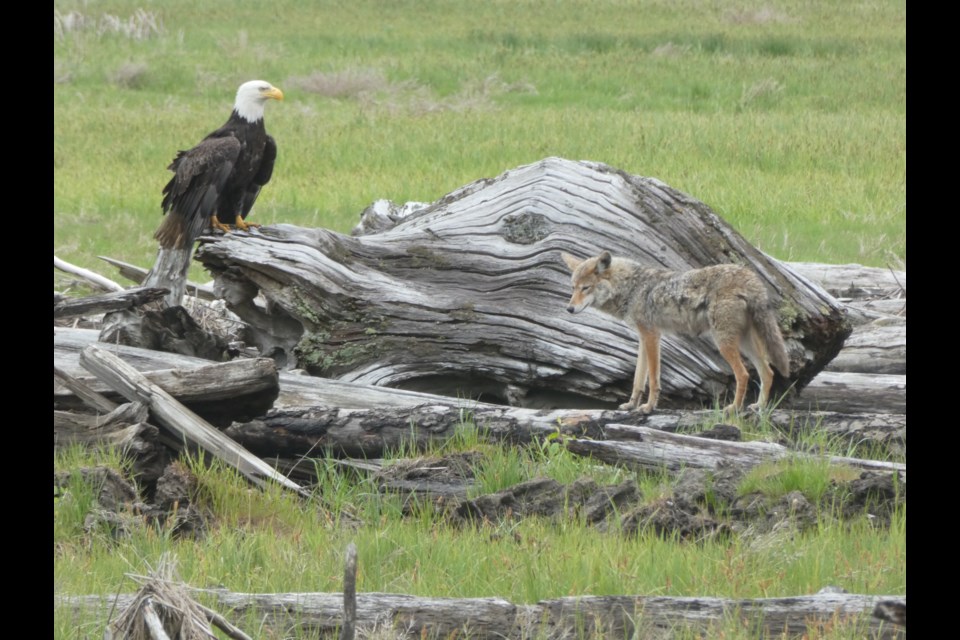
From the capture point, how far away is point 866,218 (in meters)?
14.8

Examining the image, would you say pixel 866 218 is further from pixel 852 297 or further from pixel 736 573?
pixel 736 573

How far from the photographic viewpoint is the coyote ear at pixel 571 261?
7.60 meters

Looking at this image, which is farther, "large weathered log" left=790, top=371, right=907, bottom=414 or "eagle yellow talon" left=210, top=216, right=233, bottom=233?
"eagle yellow talon" left=210, top=216, right=233, bottom=233

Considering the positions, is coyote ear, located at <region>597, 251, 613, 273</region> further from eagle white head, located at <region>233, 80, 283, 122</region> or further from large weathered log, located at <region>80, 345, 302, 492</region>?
eagle white head, located at <region>233, 80, 283, 122</region>

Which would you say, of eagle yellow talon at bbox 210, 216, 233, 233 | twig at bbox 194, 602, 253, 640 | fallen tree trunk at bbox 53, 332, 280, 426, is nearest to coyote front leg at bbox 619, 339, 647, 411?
fallen tree trunk at bbox 53, 332, 280, 426

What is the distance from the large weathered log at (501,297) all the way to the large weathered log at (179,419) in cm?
142

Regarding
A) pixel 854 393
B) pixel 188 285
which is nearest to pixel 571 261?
pixel 854 393

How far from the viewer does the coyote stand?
7047mm

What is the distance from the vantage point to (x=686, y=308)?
284 inches

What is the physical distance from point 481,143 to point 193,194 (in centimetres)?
1135

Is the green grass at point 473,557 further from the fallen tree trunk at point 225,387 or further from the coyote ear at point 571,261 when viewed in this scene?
the coyote ear at point 571,261

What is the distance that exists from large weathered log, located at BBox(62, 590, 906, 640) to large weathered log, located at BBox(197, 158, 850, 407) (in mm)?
3595
